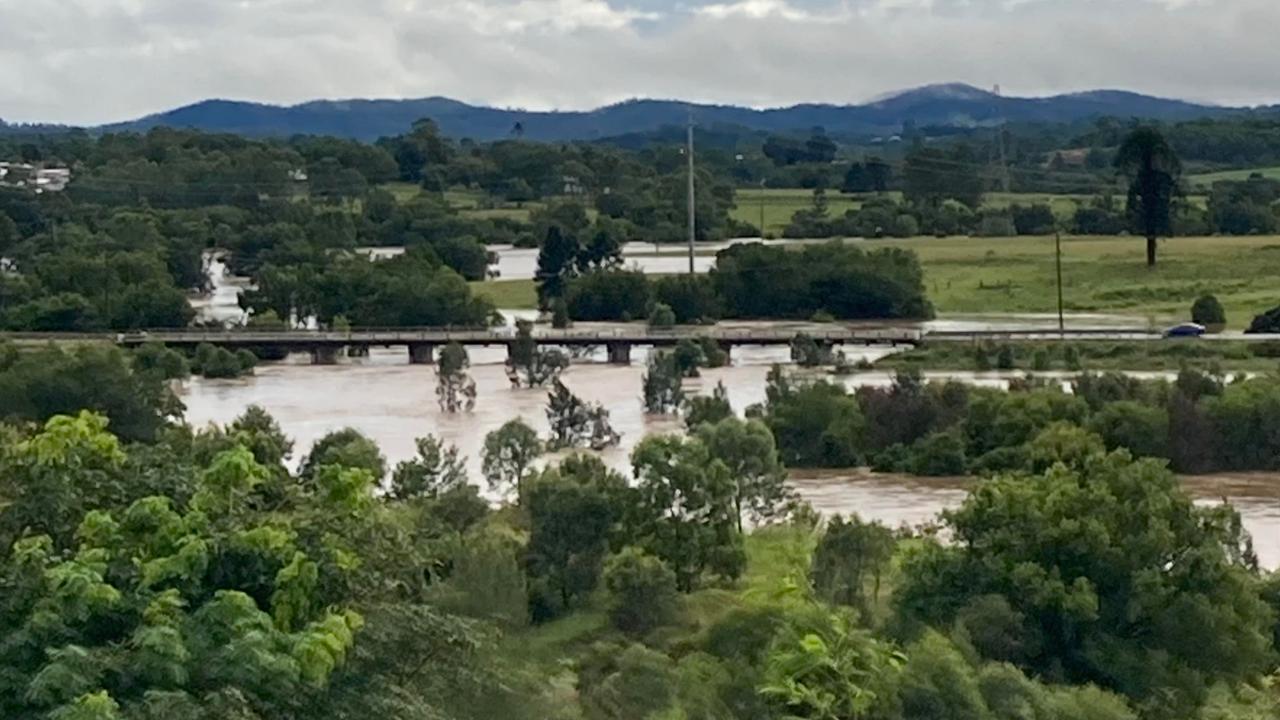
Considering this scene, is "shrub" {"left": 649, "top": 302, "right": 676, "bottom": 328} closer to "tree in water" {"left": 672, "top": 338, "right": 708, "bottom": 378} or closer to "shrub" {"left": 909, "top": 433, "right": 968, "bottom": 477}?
"tree in water" {"left": 672, "top": 338, "right": 708, "bottom": 378}

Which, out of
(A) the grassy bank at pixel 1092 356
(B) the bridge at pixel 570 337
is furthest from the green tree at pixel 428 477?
(B) the bridge at pixel 570 337

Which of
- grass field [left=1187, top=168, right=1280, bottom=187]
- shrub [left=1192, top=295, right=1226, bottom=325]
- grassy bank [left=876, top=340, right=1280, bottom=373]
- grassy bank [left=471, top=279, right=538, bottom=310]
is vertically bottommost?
grassy bank [left=876, top=340, right=1280, bottom=373]

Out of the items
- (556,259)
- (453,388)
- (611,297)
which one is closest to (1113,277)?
(611,297)

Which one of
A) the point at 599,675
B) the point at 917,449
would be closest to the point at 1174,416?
the point at 917,449

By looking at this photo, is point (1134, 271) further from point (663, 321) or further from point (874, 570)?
point (874, 570)

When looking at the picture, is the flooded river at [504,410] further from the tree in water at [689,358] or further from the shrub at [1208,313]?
the shrub at [1208,313]

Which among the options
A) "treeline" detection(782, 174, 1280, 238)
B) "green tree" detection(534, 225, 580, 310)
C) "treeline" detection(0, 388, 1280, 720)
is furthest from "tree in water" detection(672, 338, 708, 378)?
"treeline" detection(782, 174, 1280, 238)
